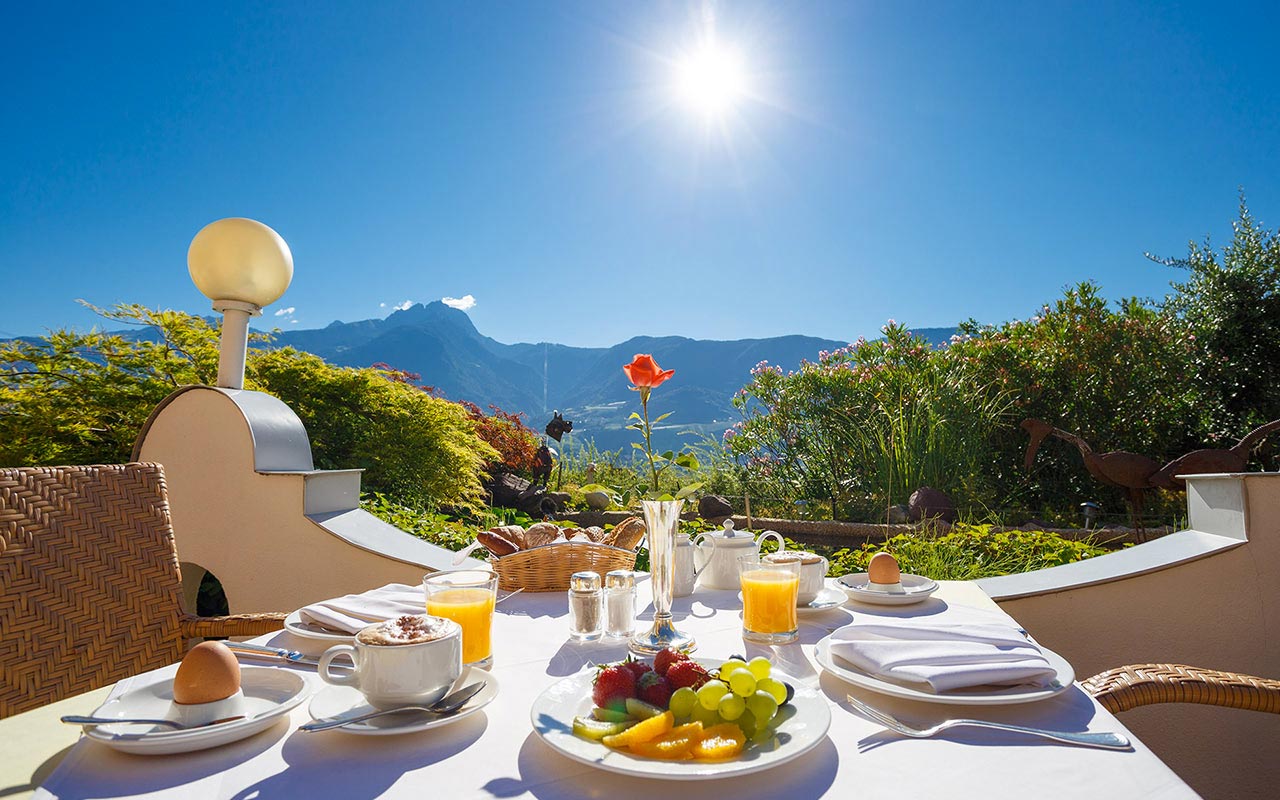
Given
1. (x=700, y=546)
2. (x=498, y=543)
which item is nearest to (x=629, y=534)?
(x=700, y=546)

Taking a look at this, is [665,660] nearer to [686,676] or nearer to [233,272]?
[686,676]

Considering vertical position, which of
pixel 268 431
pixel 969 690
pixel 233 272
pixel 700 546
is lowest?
pixel 969 690

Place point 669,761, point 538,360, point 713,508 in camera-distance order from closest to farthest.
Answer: point 669,761
point 713,508
point 538,360

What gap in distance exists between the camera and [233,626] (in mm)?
1609

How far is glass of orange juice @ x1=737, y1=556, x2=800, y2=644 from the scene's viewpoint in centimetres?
128

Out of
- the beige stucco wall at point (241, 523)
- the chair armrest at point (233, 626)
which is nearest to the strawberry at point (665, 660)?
the chair armrest at point (233, 626)

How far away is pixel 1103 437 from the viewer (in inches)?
223

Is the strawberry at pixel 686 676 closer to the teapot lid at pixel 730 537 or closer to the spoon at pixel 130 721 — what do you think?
the spoon at pixel 130 721

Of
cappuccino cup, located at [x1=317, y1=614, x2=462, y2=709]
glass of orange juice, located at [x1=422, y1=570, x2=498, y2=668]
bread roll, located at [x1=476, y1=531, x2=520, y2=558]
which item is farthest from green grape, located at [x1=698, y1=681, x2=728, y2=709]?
bread roll, located at [x1=476, y1=531, x2=520, y2=558]

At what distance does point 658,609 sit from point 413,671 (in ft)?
1.75

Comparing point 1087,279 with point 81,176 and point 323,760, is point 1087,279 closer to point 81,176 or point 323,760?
point 323,760

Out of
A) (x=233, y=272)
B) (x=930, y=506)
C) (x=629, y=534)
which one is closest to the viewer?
(x=629, y=534)

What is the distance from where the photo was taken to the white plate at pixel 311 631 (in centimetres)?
124

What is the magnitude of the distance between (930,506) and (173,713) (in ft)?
14.5
